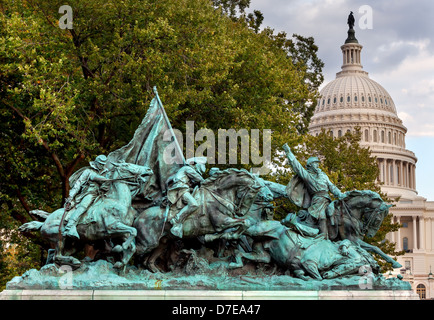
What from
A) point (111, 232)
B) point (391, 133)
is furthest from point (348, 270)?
point (391, 133)

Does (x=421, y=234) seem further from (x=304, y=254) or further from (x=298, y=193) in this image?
(x=304, y=254)

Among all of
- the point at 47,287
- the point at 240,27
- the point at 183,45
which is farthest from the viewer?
the point at 240,27

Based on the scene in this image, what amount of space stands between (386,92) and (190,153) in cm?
9478

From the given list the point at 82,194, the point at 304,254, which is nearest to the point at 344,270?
the point at 304,254

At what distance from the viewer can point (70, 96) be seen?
928 inches

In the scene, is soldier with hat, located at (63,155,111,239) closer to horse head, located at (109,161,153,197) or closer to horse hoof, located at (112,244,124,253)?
horse head, located at (109,161,153,197)

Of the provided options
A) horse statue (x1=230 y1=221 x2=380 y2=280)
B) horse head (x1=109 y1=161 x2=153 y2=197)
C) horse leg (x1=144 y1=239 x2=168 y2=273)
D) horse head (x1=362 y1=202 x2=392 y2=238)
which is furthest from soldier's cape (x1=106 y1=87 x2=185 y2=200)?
horse head (x1=362 y1=202 x2=392 y2=238)

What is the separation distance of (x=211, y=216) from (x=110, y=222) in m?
2.15

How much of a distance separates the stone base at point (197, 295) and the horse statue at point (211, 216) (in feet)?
3.47

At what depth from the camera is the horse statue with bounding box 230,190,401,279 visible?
1541 cm

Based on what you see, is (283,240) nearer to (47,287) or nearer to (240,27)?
(47,287)

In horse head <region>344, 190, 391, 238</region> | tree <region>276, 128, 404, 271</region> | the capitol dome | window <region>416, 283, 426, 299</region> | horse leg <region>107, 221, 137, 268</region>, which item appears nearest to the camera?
horse leg <region>107, 221, 137, 268</region>

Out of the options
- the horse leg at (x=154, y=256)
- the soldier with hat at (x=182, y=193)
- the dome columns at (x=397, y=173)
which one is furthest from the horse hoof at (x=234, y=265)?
the dome columns at (x=397, y=173)

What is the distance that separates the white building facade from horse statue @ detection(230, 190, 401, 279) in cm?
8729
